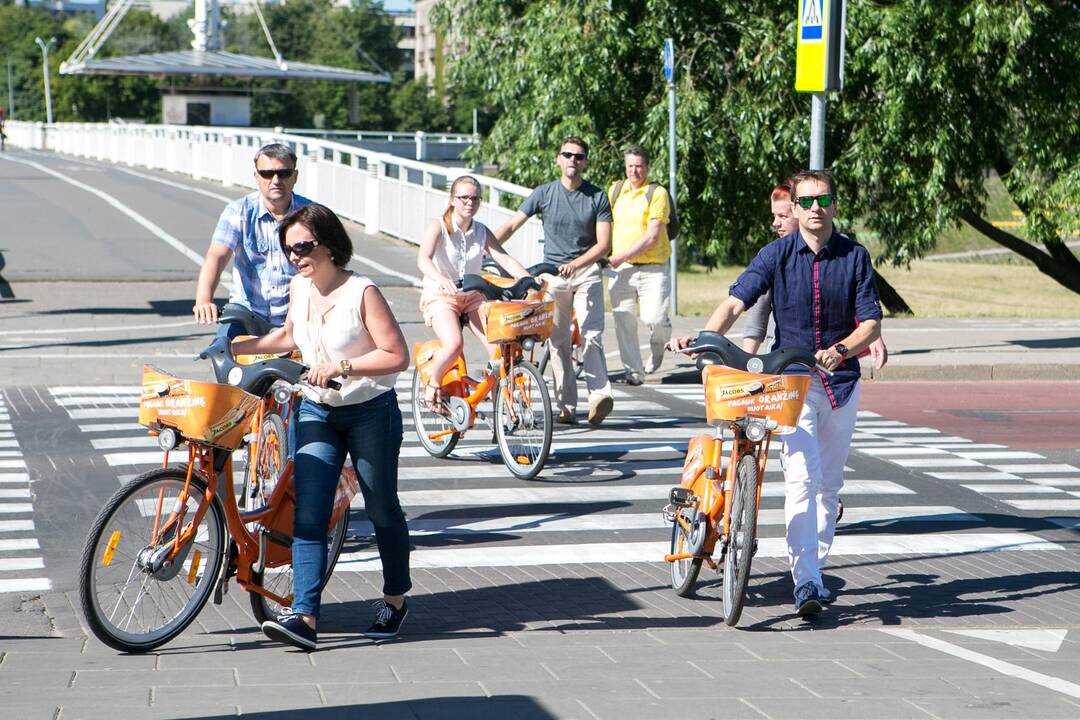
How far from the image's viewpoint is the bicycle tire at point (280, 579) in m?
6.12

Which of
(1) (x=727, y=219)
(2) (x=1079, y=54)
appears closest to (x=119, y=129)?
(1) (x=727, y=219)

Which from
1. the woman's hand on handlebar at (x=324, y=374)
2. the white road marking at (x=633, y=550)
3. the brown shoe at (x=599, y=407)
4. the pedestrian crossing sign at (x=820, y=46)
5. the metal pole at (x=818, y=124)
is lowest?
the white road marking at (x=633, y=550)

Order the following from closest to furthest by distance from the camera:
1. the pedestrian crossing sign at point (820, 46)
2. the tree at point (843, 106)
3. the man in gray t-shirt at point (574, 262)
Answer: the man in gray t-shirt at point (574, 262)
the pedestrian crossing sign at point (820, 46)
the tree at point (843, 106)

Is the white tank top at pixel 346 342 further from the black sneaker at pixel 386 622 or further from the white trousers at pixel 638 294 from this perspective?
the white trousers at pixel 638 294

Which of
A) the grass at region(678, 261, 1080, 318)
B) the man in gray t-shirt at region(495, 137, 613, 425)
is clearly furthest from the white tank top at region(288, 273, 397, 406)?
the grass at region(678, 261, 1080, 318)

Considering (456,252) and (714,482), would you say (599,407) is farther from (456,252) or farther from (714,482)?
(714,482)

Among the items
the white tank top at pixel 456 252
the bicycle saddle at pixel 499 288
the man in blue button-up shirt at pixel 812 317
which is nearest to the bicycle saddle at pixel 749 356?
the man in blue button-up shirt at pixel 812 317

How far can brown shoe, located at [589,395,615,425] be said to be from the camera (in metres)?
11.6

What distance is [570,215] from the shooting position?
11703 millimetres

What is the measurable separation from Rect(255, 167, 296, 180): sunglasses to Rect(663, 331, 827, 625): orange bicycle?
2120mm

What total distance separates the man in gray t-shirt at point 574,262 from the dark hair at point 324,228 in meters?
5.52

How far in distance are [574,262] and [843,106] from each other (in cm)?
1229

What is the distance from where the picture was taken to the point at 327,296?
6.00 m

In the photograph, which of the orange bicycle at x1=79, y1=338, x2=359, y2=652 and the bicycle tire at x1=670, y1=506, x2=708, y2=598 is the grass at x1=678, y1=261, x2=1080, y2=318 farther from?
the orange bicycle at x1=79, y1=338, x2=359, y2=652
